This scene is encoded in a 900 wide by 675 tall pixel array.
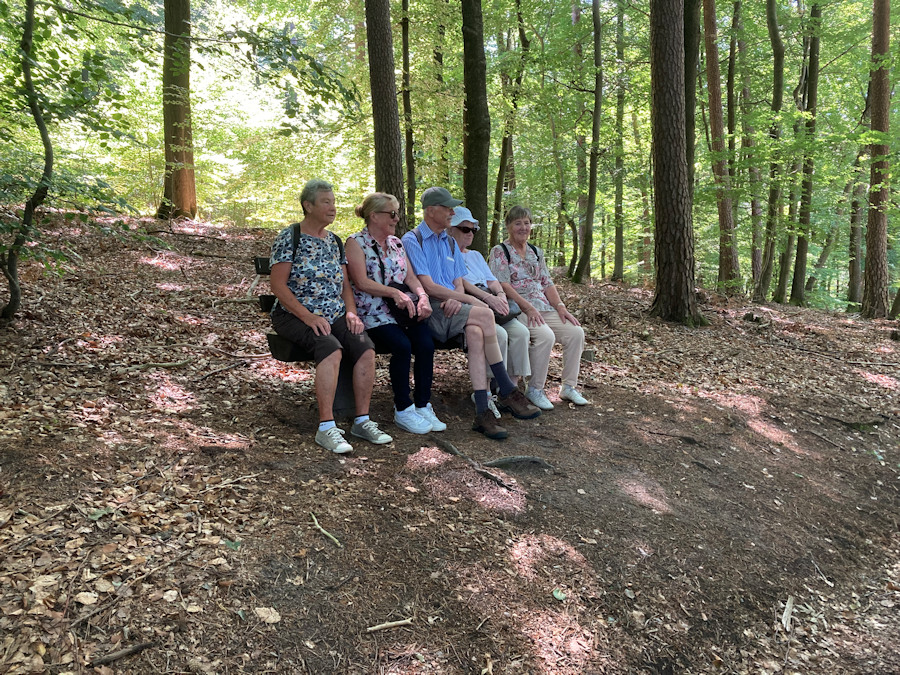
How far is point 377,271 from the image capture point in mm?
3936

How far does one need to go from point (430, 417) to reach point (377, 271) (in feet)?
3.57

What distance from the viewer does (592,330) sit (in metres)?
7.48

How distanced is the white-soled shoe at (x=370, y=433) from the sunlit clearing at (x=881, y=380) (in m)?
6.08

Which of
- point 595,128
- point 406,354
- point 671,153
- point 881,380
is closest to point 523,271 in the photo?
point 406,354

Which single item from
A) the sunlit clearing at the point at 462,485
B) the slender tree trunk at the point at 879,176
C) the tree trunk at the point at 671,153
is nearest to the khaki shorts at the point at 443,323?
the sunlit clearing at the point at 462,485

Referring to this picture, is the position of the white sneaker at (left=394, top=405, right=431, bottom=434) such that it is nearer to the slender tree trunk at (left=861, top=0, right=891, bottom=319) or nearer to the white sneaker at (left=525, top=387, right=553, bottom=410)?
the white sneaker at (left=525, top=387, right=553, bottom=410)

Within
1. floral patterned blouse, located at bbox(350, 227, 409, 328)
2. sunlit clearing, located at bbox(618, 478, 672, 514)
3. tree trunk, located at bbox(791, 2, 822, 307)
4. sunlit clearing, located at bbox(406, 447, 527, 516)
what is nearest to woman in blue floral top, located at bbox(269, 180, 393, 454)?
floral patterned blouse, located at bbox(350, 227, 409, 328)

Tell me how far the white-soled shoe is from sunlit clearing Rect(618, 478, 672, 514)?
1.49 meters

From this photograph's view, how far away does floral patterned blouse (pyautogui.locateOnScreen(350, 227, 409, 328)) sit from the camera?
3.87 m

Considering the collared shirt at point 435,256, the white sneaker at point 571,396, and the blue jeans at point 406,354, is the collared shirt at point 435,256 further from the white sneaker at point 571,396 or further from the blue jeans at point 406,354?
the white sneaker at point 571,396

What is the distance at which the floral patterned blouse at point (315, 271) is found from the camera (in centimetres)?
355

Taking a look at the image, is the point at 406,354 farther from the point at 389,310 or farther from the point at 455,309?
the point at 455,309

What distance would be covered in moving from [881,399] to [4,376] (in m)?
7.84

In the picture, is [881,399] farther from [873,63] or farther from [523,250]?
[873,63]
